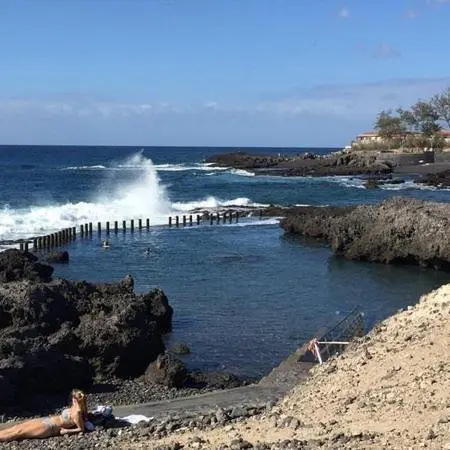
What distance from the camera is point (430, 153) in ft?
388

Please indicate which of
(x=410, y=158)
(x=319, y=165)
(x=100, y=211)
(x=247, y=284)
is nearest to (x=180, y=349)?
(x=247, y=284)

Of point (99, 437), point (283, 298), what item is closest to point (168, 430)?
point (99, 437)

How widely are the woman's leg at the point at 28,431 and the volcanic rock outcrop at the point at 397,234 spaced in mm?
25117

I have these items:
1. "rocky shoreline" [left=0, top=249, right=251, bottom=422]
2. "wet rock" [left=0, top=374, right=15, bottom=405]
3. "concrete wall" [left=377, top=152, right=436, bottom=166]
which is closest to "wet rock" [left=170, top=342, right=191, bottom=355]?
"rocky shoreline" [left=0, top=249, right=251, bottom=422]

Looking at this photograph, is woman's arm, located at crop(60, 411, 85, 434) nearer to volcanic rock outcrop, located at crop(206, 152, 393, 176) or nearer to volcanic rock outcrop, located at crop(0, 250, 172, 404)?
volcanic rock outcrop, located at crop(0, 250, 172, 404)

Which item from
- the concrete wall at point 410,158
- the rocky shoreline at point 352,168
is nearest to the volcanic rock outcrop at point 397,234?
the rocky shoreline at point 352,168

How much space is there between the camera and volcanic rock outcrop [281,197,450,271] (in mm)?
36031

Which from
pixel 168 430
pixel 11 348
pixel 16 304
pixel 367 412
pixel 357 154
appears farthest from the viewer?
pixel 357 154

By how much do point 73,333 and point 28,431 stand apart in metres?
6.44

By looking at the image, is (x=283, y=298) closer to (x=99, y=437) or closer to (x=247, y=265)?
(x=247, y=265)

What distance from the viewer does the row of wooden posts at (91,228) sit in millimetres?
43375

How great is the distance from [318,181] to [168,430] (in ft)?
276

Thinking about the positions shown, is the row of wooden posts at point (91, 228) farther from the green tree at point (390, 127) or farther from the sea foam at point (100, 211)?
the green tree at point (390, 127)

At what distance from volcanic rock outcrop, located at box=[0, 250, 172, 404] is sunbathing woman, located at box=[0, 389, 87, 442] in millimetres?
2574
